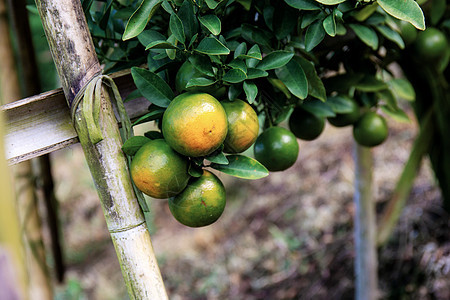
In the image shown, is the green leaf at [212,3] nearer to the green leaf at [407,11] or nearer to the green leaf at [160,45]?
the green leaf at [160,45]

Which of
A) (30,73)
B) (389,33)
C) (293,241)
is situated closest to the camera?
(389,33)

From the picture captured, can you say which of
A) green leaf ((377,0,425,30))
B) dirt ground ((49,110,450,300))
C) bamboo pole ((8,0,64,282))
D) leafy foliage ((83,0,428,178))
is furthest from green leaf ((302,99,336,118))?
dirt ground ((49,110,450,300))

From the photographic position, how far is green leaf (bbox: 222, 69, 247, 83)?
1.77ft

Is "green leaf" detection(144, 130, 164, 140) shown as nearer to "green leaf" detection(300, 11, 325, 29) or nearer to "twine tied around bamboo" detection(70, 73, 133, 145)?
"twine tied around bamboo" detection(70, 73, 133, 145)

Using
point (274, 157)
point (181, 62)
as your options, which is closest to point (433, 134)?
point (274, 157)

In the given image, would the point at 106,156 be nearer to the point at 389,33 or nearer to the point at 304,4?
the point at 304,4

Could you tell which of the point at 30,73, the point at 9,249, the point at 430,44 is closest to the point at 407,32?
the point at 430,44

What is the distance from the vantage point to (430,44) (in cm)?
84

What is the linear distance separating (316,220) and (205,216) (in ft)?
5.76

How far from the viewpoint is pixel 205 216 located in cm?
56

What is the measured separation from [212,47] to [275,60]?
0.10m

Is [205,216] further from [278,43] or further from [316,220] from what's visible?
[316,220]

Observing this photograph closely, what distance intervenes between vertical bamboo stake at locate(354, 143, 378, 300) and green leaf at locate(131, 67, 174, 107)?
2.84 feet

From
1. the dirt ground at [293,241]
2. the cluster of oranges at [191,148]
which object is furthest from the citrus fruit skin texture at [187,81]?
the dirt ground at [293,241]
